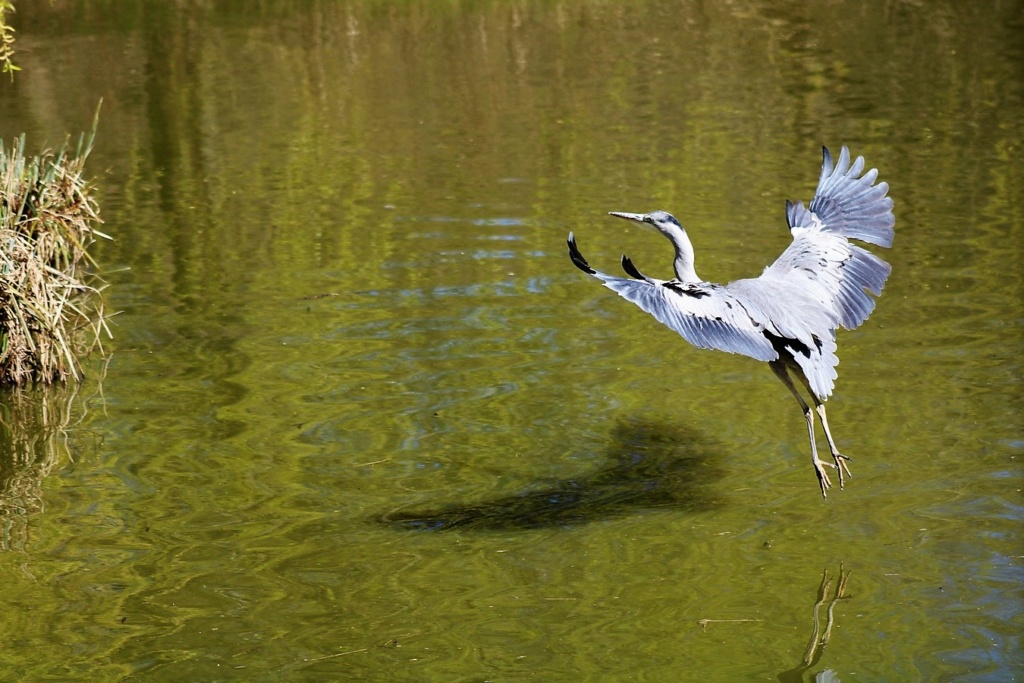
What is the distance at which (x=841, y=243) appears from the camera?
7.63 m

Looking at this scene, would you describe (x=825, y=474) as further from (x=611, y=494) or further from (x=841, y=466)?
(x=611, y=494)

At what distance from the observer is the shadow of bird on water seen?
7.02 metres

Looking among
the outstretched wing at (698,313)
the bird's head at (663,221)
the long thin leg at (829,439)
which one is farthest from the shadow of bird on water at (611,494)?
the bird's head at (663,221)

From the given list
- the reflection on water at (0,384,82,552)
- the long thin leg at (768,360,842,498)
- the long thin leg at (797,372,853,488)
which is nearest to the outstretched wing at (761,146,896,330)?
the long thin leg at (768,360,842,498)

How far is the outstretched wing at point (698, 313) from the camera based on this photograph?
247 inches

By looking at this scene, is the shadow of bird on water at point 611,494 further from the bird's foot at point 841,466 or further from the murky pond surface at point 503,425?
the bird's foot at point 841,466

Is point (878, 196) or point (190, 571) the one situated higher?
point (878, 196)

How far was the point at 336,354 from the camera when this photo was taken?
9500mm

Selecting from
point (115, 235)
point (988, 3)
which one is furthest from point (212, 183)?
point (988, 3)

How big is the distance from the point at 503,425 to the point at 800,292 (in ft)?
6.92

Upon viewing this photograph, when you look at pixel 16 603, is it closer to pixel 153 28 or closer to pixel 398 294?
pixel 398 294

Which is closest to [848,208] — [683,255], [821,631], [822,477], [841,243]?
[841,243]

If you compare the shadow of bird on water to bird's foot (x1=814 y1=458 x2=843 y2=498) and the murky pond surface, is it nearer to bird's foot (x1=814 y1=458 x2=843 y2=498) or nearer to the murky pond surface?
the murky pond surface

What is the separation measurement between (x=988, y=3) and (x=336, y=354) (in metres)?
19.8
